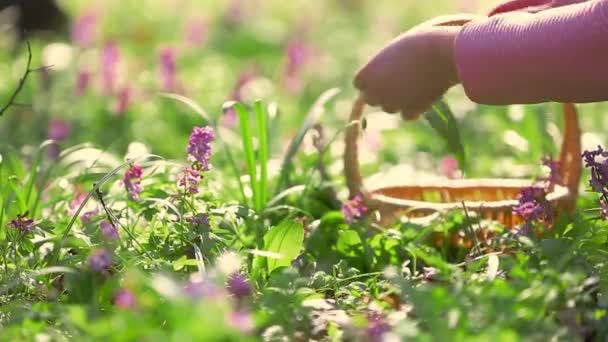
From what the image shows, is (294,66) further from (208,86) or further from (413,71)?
(413,71)

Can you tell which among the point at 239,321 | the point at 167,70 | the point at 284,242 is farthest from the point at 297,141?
the point at 167,70

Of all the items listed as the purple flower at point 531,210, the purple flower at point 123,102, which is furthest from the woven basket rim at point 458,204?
the purple flower at point 123,102

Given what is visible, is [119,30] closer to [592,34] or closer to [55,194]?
[55,194]

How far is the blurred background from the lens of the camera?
15.3 feet

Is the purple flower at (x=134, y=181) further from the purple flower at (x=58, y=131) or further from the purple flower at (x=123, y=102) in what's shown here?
the purple flower at (x=123, y=102)

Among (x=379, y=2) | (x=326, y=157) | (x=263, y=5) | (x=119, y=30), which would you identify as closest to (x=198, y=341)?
(x=326, y=157)

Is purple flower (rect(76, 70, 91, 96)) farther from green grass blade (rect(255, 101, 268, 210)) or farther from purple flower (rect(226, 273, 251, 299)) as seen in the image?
purple flower (rect(226, 273, 251, 299))

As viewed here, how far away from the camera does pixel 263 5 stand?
31.2 ft

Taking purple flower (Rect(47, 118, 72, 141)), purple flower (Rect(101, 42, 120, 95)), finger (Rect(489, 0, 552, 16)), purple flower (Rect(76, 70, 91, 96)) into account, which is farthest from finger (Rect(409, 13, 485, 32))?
purple flower (Rect(101, 42, 120, 95))

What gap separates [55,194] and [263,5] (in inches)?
249

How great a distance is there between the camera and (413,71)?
284 cm

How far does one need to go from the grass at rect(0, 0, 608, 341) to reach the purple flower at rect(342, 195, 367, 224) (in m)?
0.04

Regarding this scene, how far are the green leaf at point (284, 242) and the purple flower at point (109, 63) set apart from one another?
2961 millimetres

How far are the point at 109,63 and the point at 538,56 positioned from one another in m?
3.34
